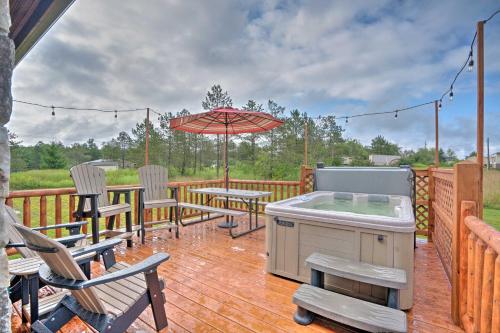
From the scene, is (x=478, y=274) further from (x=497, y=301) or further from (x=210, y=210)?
(x=210, y=210)

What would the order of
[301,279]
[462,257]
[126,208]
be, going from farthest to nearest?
1. [126,208]
2. [301,279]
3. [462,257]

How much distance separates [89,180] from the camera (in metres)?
3.46

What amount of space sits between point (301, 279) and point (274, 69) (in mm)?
5872

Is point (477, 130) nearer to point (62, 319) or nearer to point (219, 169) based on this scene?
point (62, 319)

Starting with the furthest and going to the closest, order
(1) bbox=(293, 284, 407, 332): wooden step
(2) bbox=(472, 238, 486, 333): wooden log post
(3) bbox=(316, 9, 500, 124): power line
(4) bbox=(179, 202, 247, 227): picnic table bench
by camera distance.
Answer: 1. (4) bbox=(179, 202, 247, 227): picnic table bench
2. (3) bbox=(316, 9, 500, 124): power line
3. (1) bbox=(293, 284, 407, 332): wooden step
4. (2) bbox=(472, 238, 486, 333): wooden log post

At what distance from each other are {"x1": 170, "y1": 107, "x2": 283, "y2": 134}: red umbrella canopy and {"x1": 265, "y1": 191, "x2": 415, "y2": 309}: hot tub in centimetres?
190

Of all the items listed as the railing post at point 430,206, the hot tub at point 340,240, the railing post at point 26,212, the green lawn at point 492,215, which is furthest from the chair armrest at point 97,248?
the green lawn at point 492,215

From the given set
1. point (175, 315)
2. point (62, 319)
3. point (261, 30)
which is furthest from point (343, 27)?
point (62, 319)

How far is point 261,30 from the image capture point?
18.6 ft

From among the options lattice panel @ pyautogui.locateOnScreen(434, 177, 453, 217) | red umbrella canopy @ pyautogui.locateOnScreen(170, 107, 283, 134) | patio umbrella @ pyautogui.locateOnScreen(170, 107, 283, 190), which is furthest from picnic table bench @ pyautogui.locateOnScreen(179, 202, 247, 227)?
lattice panel @ pyautogui.locateOnScreen(434, 177, 453, 217)

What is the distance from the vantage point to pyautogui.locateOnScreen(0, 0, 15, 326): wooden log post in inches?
31.3

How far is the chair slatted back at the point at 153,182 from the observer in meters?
4.21

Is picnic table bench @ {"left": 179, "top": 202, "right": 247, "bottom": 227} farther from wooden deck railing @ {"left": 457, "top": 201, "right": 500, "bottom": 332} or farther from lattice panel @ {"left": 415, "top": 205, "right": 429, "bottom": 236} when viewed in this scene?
lattice panel @ {"left": 415, "top": 205, "right": 429, "bottom": 236}

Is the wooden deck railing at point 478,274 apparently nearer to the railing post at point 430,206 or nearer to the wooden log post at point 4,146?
the wooden log post at point 4,146
